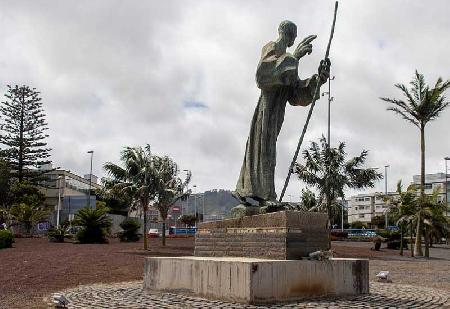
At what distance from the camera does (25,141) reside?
167ft

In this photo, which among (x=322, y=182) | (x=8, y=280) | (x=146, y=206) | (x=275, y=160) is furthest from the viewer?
(x=322, y=182)

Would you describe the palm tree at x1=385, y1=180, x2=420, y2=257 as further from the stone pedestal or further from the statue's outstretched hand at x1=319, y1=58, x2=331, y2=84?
the stone pedestal

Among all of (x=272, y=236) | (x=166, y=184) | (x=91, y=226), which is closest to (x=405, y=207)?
(x=166, y=184)

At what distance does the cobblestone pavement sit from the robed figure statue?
87.1 inches

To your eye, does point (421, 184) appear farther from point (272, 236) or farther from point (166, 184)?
point (272, 236)

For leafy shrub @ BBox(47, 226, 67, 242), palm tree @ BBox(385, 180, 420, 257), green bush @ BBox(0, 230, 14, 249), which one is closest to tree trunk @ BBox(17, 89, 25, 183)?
leafy shrub @ BBox(47, 226, 67, 242)

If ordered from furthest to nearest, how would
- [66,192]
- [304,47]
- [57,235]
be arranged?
[66,192], [57,235], [304,47]

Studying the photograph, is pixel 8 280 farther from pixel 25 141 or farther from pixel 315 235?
pixel 25 141

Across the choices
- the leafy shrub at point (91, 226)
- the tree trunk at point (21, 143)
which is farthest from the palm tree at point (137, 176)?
the tree trunk at point (21, 143)

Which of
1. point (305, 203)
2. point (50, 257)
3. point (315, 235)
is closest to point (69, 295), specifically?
point (315, 235)

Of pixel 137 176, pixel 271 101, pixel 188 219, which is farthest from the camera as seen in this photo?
pixel 188 219

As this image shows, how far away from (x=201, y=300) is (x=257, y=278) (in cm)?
98

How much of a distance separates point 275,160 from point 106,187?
19.3m

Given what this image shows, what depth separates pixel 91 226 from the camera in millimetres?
29953
